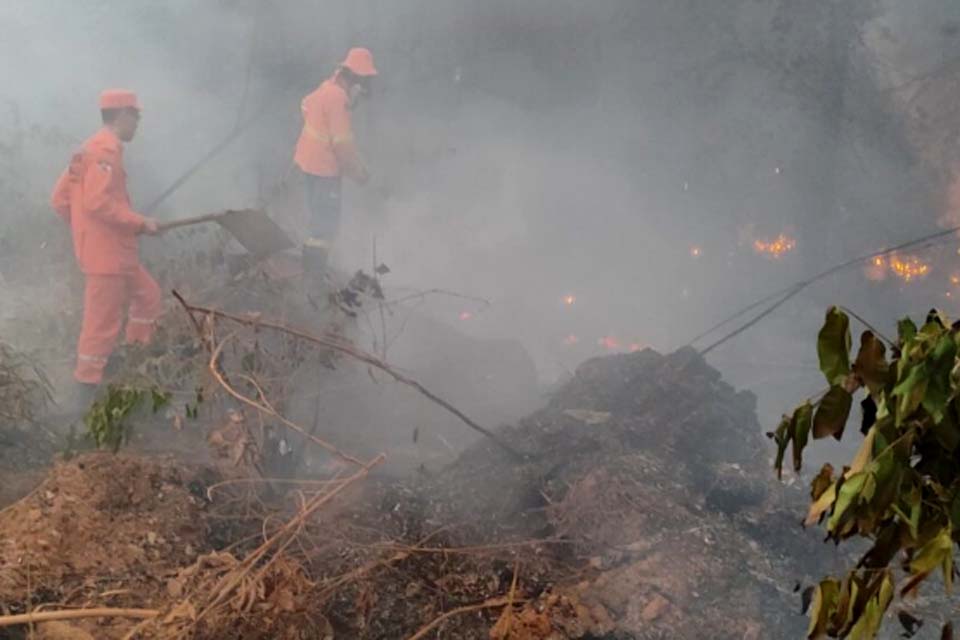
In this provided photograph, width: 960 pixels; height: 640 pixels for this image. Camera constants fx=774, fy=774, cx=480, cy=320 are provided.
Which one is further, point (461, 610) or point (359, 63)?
point (359, 63)

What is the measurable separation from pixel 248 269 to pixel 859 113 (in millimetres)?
9383

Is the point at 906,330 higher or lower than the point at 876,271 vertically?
lower

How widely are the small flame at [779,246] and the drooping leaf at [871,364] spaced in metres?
12.2

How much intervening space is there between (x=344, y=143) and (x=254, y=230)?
4.54 feet

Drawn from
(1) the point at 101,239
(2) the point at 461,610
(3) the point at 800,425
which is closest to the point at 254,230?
(1) the point at 101,239

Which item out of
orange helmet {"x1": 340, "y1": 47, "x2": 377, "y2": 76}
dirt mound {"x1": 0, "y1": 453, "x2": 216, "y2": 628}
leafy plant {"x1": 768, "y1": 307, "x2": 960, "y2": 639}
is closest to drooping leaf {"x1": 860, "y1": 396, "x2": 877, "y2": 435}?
leafy plant {"x1": 768, "y1": 307, "x2": 960, "y2": 639}

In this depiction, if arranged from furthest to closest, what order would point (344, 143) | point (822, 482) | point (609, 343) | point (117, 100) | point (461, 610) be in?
point (609, 343)
point (344, 143)
point (117, 100)
point (461, 610)
point (822, 482)

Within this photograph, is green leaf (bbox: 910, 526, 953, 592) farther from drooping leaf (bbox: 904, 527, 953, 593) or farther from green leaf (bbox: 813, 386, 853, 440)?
green leaf (bbox: 813, 386, 853, 440)

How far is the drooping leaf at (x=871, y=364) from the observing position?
43.8 inches

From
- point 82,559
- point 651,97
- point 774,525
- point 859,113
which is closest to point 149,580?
point 82,559

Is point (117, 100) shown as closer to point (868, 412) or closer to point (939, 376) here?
point (868, 412)

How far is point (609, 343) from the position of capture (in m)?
10.6

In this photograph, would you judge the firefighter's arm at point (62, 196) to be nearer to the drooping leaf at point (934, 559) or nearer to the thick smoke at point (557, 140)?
the thick smoke at point (557, 140)

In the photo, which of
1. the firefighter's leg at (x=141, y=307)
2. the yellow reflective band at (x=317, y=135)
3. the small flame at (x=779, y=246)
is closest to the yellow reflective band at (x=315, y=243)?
the yellow reflective band at (x=317, y=135)
